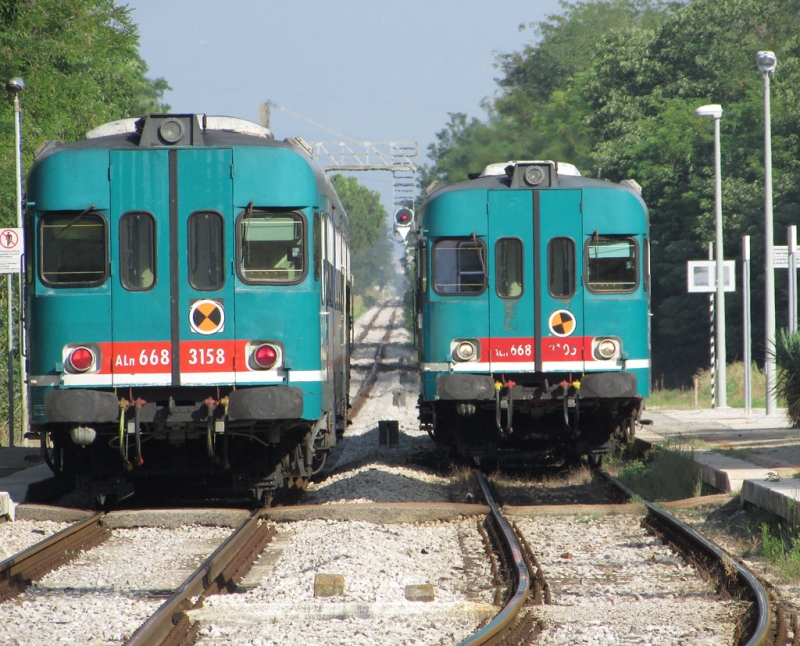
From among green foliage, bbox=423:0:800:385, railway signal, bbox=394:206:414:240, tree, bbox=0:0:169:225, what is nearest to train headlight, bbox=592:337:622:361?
tree, bbox=0:0:169:225

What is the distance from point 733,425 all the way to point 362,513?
961 centimetres

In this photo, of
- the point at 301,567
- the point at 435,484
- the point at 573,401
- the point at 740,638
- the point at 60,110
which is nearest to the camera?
the point at 740,638

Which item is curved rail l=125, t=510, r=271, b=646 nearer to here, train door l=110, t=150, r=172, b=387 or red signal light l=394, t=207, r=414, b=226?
train door l=110, t=150, r=172, b=387

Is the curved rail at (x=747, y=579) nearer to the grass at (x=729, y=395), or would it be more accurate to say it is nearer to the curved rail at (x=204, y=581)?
the curved rail at (x=204, y=581)

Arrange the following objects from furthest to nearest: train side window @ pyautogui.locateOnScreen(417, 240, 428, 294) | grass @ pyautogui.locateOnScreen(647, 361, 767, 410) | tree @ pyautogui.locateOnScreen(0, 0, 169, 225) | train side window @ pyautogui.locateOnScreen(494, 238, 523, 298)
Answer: grass @ pyautogui.locateOnScreen(647, 361, 767, 410), tree @ pyautogui.locateOnScreen(0, 0, 169, 225), train side window @ pyautogui.locateOnScreen(417, 240, 428, 294), train side window @ pyautogui.locateOnScreen(494, 238, 523, 298)

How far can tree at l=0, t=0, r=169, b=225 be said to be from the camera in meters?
23.3

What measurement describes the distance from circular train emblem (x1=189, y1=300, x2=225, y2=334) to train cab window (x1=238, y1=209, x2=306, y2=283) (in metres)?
0.39

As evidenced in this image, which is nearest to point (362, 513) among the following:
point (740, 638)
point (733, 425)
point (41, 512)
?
point (41, 512)

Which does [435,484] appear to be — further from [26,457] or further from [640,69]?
[640,69]

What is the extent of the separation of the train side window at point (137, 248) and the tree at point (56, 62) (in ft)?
37.3

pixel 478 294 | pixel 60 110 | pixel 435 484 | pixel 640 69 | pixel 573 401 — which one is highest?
pixel 640 69

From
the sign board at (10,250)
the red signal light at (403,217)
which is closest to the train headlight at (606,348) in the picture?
the sign board at (10,250)

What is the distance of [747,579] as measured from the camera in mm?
7207

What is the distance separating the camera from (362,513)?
10.8 m
